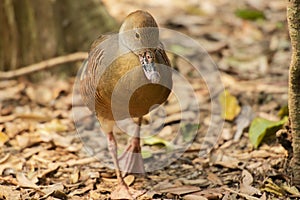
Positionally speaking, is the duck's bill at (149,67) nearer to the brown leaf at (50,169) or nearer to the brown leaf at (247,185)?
the brown leaf at (247,185)

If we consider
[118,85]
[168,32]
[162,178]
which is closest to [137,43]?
[118,85]

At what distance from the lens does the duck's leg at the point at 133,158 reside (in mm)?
4445

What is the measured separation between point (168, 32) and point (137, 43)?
3.14 m

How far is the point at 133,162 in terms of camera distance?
14.5 ft

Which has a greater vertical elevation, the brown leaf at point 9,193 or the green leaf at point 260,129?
the green leaf at point 260,129

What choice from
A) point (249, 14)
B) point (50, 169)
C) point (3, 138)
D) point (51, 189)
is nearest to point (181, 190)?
point (51, 189)

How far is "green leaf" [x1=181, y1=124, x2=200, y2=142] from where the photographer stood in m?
5.00

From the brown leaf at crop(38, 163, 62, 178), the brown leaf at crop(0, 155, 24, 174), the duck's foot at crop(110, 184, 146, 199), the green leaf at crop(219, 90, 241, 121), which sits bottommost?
the duck's foot at crop(110, 184, 146, 199)

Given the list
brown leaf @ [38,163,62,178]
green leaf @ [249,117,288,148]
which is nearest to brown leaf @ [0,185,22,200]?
brown leaf @ [38,163,62,178]

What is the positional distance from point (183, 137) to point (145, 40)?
4.84ft

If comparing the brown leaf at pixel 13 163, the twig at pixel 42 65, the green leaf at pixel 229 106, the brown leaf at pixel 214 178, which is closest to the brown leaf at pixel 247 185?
the brown leaf at pixel 214 178

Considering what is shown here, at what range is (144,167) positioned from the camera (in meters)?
4.53

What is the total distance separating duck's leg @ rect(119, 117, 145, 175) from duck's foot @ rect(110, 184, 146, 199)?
0.30 meters

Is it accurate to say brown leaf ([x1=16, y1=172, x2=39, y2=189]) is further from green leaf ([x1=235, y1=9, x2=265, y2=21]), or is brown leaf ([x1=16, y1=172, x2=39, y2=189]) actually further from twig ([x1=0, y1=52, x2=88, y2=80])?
green leaf ([x1=235, y1=9, x2=265, y2=21])
